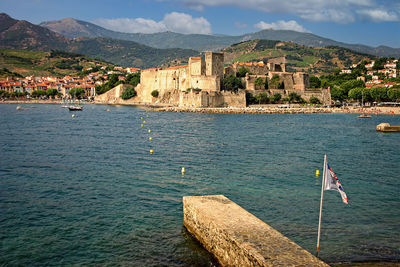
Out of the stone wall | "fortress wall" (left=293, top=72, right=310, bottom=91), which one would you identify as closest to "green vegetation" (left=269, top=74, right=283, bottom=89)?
"fortress wall" (left=293, top=72, right=310, bottom=91)

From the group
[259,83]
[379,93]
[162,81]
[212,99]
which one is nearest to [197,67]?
[212,99]

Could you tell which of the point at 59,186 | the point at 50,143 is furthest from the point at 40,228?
the point at 50,143

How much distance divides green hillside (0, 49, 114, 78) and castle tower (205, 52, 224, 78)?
96.6 metres

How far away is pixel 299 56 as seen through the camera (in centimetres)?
15900

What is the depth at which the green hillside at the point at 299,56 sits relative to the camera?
14238 centimetres

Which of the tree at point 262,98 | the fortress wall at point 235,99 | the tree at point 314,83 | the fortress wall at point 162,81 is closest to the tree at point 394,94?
the tree at point 314,83

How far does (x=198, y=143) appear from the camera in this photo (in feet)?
72.7

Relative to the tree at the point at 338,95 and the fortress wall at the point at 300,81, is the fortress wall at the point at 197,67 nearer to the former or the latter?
the fortress wall at the point at 300,81

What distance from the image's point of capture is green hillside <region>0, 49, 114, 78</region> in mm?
137988

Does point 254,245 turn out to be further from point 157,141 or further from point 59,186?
point 157,141

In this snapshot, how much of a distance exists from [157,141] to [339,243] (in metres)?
16.5

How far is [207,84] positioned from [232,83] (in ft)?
14.6

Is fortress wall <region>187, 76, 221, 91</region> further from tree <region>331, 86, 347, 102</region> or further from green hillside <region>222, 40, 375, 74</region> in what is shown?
green hillside <region>222, 40, 375, 74</region>

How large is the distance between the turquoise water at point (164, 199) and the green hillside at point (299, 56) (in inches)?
4871
